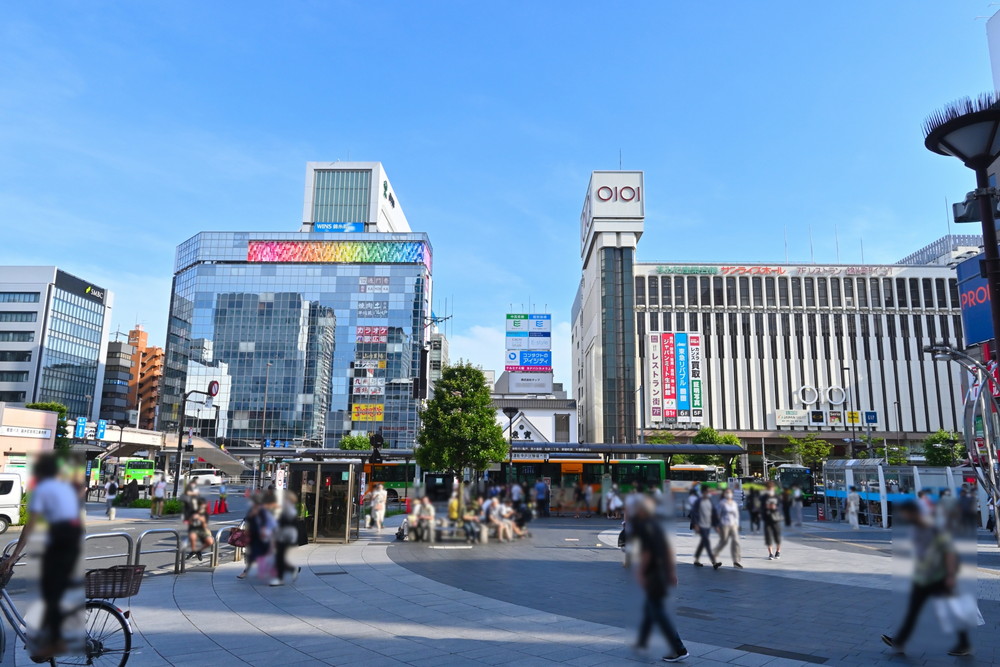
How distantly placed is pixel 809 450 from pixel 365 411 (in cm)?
13927

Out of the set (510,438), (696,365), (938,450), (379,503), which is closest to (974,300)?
(510,438)

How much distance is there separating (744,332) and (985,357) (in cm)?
11905

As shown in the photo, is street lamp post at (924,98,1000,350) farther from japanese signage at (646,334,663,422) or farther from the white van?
japanese signage at (646,334,663,422)

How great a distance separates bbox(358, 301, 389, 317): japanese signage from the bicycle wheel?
127532mm

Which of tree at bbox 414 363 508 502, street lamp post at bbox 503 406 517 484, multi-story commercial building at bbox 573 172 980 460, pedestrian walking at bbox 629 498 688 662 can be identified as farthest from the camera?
multi-story commercial building at bbox 573 172 980 460

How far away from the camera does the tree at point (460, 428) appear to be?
5.47 metres

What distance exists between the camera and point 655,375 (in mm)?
134500

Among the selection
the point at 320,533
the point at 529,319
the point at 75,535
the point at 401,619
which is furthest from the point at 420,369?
the point at 529,319

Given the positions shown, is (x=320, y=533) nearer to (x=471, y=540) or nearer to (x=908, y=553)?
(x=471, y=540)

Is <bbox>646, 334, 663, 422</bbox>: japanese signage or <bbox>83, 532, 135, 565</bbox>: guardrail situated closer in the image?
<bbox>83, 532, 135, 565</bbox>: guardrail

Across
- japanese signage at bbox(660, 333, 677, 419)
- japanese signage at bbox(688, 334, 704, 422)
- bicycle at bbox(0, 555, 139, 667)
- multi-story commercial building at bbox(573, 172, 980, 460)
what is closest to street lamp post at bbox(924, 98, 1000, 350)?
bicycle at bbox(0, 555, 139, 667)

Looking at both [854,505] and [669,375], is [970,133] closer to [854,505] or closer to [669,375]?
[854,505]

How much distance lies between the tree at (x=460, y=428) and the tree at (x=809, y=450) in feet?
9.53

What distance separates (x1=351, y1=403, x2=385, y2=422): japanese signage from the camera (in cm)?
13925
